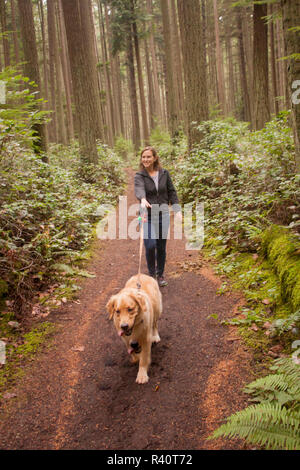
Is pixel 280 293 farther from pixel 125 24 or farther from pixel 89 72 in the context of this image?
pixel 125 24

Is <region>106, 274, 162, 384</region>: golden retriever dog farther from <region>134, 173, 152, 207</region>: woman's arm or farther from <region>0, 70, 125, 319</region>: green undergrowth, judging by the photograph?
<region>0, 70, 125, 319</region>: green undergrowth

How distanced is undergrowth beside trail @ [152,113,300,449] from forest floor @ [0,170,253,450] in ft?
0.94

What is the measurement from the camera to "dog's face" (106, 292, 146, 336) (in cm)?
319

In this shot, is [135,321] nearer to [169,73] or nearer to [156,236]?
[156,236]

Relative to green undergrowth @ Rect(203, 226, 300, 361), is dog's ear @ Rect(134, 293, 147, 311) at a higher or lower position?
higher

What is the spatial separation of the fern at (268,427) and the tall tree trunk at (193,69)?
385 inches

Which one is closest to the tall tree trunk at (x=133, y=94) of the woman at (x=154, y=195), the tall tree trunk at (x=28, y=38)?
the tall tree trunk at (x=28, y=38)

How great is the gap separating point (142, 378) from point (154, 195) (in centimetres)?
326

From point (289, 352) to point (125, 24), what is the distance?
2586 cm

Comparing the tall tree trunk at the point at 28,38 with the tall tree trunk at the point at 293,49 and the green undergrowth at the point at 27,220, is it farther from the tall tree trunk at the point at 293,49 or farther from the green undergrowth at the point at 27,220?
the tall tree trunk at the point at 293,49

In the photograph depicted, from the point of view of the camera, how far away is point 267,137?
6684mm

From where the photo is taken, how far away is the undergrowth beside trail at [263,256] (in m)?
2.41

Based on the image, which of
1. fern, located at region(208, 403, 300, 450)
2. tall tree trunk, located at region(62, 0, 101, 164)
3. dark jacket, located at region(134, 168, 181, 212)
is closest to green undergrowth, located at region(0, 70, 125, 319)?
dark jacket, located at region(134, 168, 181, 212)

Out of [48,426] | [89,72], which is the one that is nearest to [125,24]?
[89,72]
